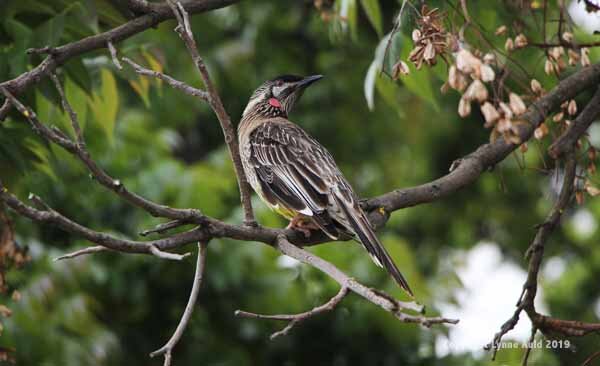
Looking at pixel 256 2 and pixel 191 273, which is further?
pixel 256 2

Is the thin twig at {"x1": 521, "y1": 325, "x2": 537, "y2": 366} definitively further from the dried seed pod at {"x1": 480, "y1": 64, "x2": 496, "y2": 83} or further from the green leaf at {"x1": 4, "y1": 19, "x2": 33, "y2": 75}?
the green leaf at {"x1": 4, "y1": 19, "x2": 33, "y2": 75}

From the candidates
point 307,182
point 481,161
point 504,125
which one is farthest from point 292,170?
point 504,125

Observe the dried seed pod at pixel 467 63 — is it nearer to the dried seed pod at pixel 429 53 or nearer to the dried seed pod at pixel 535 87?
the dried seed pod at pixel 429 53

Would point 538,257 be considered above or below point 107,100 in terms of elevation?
below

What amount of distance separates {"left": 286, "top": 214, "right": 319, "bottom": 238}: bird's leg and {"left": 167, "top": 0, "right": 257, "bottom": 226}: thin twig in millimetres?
719

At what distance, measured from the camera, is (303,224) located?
4863 mm

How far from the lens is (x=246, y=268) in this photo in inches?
303

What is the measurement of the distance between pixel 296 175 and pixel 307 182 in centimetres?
16

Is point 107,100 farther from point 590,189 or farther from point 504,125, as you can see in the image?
point 504,125

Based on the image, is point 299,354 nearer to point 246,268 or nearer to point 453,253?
point 246,268

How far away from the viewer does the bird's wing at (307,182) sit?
178 inches

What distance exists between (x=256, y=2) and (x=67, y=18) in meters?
8.28

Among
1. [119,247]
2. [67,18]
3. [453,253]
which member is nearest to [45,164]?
[67,18]

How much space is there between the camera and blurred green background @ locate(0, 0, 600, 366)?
201 inches
